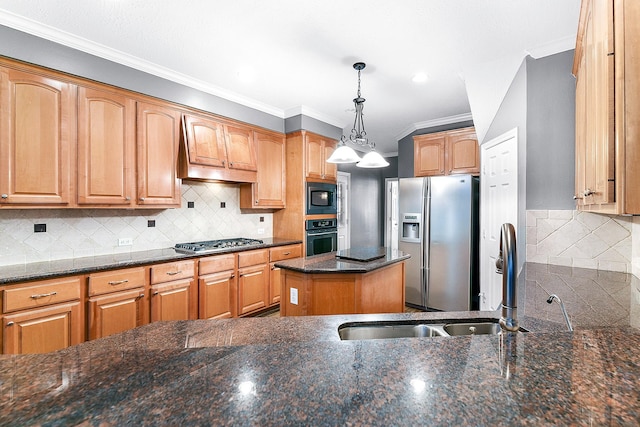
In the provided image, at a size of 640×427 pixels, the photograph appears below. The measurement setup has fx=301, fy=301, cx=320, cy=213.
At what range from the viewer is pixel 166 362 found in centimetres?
57

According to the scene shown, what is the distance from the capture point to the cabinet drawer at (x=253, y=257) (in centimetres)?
330

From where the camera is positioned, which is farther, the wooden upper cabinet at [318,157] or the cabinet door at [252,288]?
the wooden upper cabinet at [318,157]

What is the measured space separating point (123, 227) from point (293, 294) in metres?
1.90

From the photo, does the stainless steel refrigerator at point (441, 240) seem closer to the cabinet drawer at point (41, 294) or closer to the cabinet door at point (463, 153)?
the cabinet door at point (463, 153)

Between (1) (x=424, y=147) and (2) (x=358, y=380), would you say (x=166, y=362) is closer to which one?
(2) (x=358, y=380)

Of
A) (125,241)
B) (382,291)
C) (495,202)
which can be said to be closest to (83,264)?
(125,241)

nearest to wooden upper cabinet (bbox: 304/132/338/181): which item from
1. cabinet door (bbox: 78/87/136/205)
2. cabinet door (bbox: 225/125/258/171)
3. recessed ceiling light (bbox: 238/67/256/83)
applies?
cabinet door (bbox: 225/125/258/171)

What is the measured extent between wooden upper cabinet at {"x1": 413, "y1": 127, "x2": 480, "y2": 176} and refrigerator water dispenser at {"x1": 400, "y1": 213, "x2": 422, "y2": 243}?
69cm

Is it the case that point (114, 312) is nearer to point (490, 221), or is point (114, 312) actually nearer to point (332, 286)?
point (332, 286)

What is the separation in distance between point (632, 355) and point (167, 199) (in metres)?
3.21

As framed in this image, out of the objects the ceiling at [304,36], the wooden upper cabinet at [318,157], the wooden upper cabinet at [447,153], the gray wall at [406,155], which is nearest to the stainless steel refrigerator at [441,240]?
the wooden upper cabinet at [447,153]

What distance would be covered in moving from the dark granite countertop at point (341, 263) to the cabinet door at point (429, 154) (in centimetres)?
192

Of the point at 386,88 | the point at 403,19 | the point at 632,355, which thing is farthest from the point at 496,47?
the point at 632,355

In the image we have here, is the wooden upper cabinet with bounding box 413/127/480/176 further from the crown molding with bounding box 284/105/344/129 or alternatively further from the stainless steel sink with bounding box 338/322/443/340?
the stainless steel sink with bounding box 338/322/443/340
